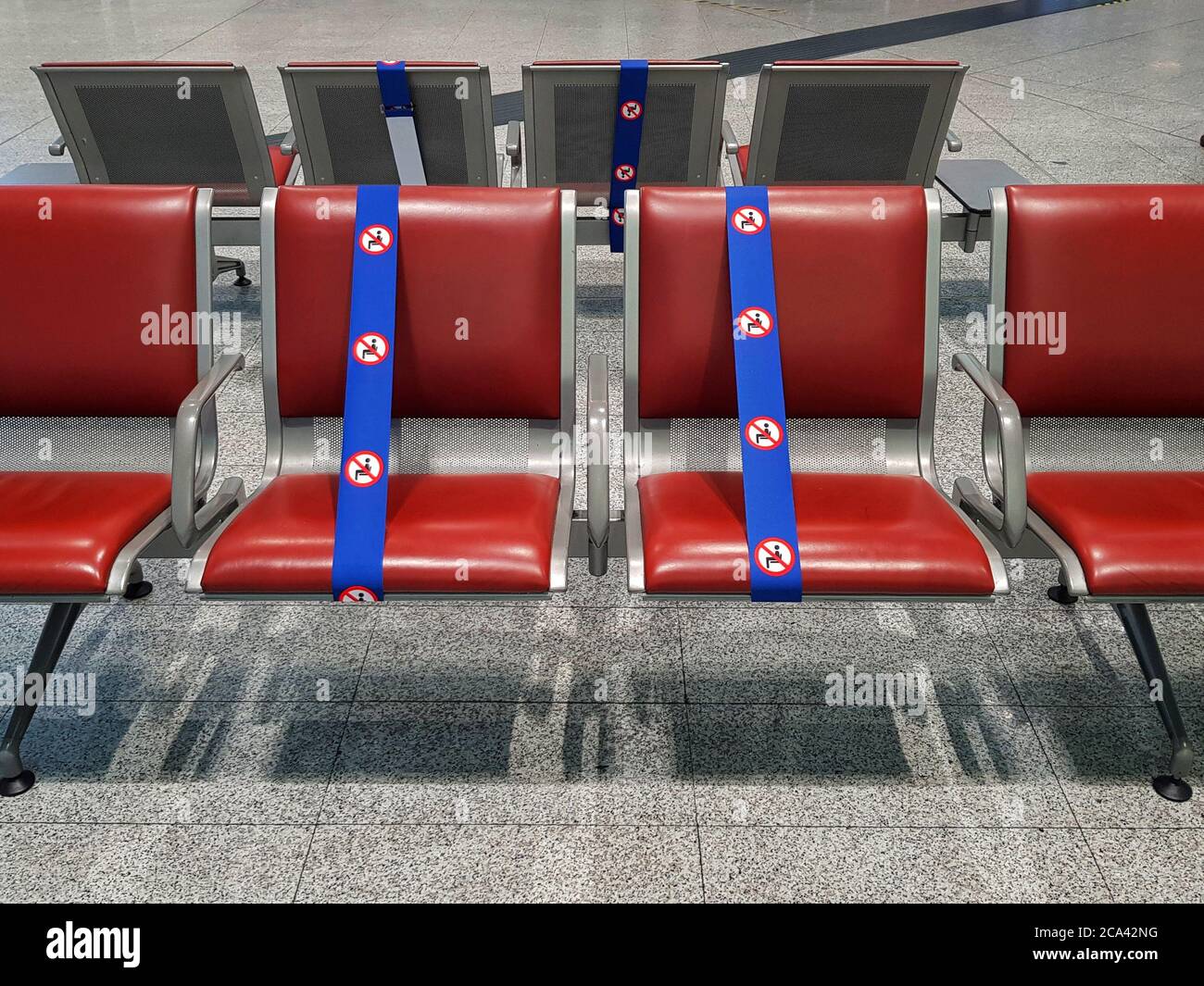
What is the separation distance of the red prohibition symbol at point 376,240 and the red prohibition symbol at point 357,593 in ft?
2.19

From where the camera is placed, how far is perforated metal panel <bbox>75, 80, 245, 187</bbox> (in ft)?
11.6

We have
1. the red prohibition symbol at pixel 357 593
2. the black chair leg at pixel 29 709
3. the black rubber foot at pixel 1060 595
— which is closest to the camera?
the red prohibition symbol at pixel 357 593

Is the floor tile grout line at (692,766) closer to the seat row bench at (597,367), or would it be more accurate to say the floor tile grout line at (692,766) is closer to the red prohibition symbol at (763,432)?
the seat row bench at (597,367)

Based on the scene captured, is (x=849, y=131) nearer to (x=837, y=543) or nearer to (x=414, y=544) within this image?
(x=837, y=543)

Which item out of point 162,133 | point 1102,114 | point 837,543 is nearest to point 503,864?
point 837,543

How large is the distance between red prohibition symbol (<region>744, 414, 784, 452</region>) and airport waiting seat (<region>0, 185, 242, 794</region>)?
3.39 ft

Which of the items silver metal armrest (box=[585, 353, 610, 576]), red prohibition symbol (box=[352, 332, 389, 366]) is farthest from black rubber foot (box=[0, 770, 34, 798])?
silver metal armrest (box=[585, 353, 610, 576])

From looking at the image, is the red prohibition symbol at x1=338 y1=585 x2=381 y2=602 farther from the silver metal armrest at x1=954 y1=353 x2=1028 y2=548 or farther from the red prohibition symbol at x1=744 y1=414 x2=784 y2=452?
the silver metal armrest at x1=954 y1=353 x2=1028 y2=548

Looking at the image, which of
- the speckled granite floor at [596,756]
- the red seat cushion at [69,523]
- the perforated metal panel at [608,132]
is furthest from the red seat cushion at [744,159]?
the red seat cushion at [69,523]

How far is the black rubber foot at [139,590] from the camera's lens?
221cm

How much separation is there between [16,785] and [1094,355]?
229 cm
